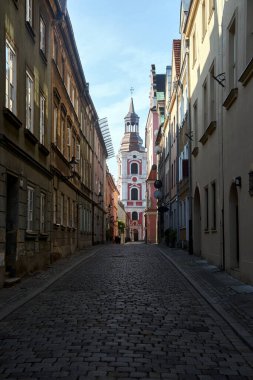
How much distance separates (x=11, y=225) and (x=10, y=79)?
3657mm

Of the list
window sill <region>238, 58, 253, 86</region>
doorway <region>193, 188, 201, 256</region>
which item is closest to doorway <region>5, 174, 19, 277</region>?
window sill <region>238, 58, 253, 86</region>

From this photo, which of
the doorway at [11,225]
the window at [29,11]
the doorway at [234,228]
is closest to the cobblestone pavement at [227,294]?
the doorway at [234,228]

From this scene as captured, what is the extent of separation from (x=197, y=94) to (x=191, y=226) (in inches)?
231

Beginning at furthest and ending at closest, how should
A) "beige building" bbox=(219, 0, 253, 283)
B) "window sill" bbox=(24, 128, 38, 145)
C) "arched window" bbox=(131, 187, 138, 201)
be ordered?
"arched window" bbox=(131, 187, 138, 201), "window sill" bbox=(24, 128, 38, 145), "beige building" bbox=(219, 0, 253, 283)

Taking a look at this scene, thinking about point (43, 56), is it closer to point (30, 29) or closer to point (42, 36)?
point (42, 36)

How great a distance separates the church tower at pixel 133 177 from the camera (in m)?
121

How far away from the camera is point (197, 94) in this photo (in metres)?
23.5

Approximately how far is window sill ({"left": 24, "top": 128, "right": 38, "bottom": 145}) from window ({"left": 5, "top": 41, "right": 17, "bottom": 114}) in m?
1.24

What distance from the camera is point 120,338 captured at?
7406 millimetres

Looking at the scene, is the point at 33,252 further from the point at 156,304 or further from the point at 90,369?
the point at 90,369

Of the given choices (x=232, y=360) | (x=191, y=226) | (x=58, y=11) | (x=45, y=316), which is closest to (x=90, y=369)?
(x=232, y=360)

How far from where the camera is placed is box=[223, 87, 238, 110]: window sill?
1412 cm

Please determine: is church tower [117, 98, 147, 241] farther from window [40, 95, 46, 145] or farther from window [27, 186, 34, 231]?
window [27, 186, 34, 231]

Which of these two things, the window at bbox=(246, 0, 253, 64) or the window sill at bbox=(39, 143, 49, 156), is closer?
the window at bbox=(246, 0, 253, 64)
